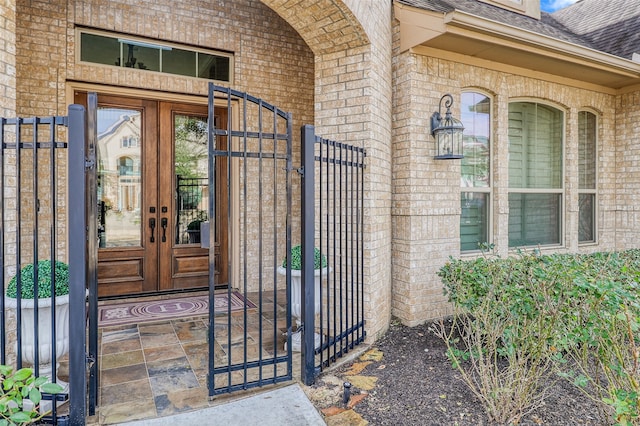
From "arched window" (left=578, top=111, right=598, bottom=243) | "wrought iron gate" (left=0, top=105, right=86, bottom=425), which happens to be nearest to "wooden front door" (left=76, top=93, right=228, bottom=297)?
"wrought iron gate" (left=0, top=105, right=86, bottom=425)

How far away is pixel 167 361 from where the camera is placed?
3289 mm

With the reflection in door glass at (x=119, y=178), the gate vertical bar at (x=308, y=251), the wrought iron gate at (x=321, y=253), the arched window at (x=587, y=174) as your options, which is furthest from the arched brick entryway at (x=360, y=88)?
the arched window at (x=587, y=174)

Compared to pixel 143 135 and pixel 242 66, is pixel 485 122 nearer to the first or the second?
pixel 242 66

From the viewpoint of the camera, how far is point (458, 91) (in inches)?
180

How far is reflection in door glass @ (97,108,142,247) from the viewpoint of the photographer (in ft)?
16.2

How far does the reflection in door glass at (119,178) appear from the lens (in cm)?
495

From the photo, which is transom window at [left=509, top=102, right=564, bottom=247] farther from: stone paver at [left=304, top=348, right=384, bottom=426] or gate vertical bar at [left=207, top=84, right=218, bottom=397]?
gate vertical bar at [left=207, top=84, right=218, bottom=397]

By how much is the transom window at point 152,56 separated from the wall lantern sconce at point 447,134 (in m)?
2.78

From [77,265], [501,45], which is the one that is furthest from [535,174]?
[77,265]

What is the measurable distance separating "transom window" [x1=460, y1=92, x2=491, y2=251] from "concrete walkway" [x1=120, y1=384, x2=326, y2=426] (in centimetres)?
295

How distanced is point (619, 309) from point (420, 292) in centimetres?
216

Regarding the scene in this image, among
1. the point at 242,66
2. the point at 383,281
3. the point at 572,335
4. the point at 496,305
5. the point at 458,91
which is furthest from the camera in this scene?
the point at 242,66

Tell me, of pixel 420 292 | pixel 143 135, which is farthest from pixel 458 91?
pixel 143 135

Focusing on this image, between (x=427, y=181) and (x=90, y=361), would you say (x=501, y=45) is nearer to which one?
(x=427, y=181)
